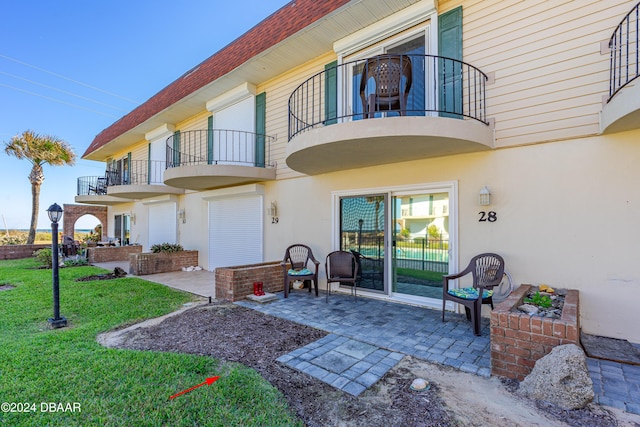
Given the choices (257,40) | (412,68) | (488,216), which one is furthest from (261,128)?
(488,216)

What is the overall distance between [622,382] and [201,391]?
161 inches

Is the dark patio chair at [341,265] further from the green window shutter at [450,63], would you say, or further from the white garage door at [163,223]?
the white garage door at [163,223]

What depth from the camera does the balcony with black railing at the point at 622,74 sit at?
11.4 feet

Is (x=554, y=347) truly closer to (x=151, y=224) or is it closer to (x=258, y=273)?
(x=258, y=273)

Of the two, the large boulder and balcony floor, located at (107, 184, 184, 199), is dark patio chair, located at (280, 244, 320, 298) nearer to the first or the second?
the large boulder

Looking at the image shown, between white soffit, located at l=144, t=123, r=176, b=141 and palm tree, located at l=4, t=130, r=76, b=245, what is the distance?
7.26 meters

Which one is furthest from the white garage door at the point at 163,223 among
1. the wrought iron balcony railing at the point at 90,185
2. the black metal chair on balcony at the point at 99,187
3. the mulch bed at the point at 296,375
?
the mulch bed at the point at 296,375

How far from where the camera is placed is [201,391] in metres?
2.78

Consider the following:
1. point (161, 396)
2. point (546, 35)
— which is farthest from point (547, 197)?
point (161, 396)

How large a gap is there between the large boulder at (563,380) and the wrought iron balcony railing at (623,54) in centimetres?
338

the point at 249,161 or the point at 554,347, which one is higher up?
the point at 249,161

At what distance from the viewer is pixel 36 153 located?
1531cm

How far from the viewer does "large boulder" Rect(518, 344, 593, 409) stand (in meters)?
2.48

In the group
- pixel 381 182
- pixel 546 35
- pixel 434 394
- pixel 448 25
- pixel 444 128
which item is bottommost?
pixel 434 394
